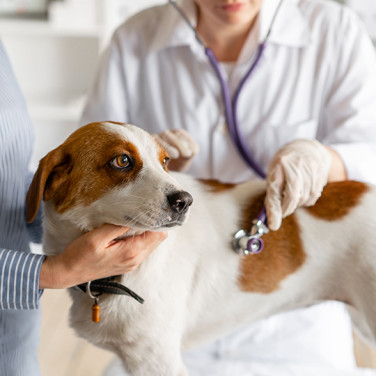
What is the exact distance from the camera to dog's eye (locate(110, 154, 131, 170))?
79cm

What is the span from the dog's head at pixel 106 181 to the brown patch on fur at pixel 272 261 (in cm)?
23

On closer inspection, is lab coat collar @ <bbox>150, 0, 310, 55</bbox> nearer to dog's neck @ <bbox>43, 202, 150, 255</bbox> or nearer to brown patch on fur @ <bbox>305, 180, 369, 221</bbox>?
brown patch on fur @ <bbox>305, 180, 369, 221</bbox>

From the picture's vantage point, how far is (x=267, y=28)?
1188mm

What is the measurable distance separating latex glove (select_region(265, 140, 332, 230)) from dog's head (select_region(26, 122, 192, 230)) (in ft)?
0.68

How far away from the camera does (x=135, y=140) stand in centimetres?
81

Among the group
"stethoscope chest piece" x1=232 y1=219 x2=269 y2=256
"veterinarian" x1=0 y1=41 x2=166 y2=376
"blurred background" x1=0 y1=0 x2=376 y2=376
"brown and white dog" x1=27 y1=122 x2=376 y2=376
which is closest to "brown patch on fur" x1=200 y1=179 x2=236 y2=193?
"brown and white dog" x1=27 y1=122 x2=376 y2=376

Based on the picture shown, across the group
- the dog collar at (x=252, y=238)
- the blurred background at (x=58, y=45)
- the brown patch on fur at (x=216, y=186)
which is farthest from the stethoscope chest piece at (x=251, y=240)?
the blurred background at (x=58, y=45)

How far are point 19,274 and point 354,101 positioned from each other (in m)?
0.83

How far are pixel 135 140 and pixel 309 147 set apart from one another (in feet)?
1.16

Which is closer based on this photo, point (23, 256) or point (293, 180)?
point (23, 256)

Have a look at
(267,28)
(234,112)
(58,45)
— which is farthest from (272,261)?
(58,45)

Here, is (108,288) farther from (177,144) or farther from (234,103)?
(234,103)

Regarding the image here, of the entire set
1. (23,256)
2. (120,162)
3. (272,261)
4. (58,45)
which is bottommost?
(58,45)

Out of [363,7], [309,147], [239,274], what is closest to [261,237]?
[239,274]
